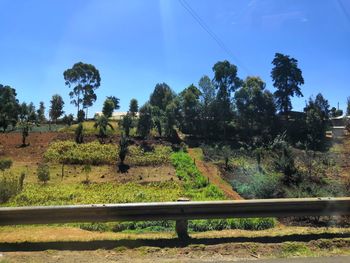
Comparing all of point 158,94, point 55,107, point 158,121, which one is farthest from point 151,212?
point 55,107

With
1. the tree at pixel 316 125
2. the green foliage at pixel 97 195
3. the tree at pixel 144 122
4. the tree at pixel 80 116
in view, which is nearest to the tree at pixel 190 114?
the tree at pixel 144 122

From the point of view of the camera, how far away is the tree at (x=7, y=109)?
203 ft

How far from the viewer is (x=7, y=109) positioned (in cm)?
8062

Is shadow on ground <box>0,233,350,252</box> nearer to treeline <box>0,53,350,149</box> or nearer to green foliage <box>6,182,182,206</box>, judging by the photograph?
green foliage <box>6,182,182,206</box>

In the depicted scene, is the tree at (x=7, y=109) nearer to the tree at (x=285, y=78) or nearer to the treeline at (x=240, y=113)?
the treeline at (x=240, y=113)

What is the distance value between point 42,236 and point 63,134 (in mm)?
41898

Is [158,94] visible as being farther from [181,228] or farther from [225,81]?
[181,228]

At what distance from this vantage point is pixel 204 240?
27.7 feet

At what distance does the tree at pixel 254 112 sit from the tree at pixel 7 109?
33.4 meters

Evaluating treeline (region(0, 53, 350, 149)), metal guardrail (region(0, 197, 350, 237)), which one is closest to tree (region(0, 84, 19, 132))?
treeline (region(0, 53, 350, 149))

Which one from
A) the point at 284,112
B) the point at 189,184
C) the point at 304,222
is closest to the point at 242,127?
the point at 284,112

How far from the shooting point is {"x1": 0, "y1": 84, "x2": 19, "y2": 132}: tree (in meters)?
62.0

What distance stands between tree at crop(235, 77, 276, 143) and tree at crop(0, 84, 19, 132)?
110 ft

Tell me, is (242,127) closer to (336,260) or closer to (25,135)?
(25,135)
